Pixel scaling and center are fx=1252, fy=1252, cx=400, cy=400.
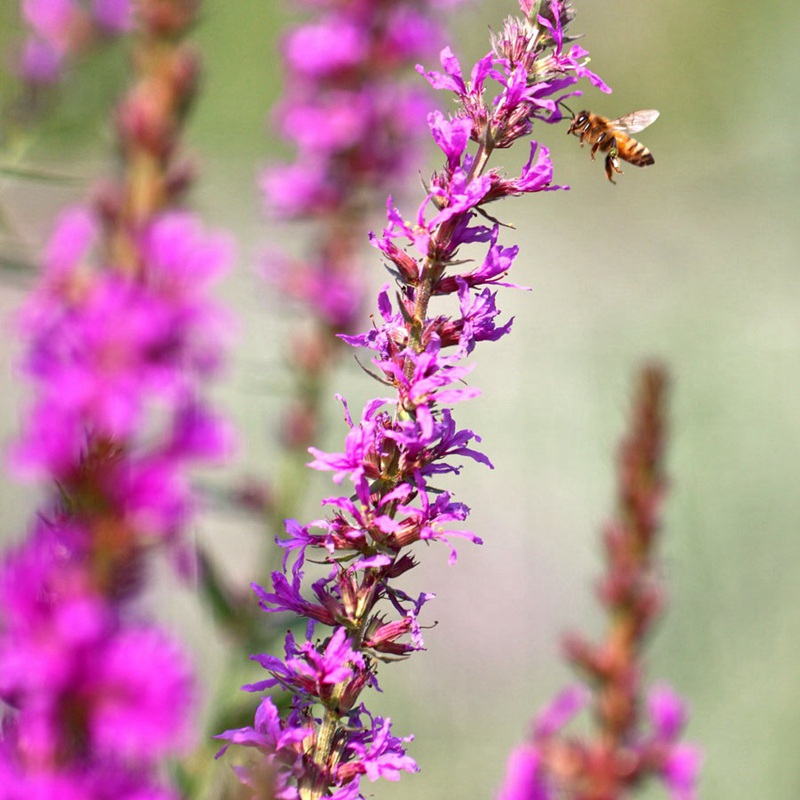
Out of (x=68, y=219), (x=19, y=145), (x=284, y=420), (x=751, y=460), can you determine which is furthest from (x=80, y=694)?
(x=751, y=460)

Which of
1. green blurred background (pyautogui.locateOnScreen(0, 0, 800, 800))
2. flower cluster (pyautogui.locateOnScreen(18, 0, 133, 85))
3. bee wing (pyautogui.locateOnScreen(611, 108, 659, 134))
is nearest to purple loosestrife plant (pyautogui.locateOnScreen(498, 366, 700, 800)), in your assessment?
green blurred background (pyautogui.locateOnScreen(0, 0, 800, 800))

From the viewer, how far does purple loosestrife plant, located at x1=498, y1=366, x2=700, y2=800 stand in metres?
1.72

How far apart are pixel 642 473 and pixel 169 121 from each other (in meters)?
1.05

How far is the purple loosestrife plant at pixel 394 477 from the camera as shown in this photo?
1153mm

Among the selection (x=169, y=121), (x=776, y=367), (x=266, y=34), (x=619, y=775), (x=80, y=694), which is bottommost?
(x=80, y=694)

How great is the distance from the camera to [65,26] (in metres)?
2.68

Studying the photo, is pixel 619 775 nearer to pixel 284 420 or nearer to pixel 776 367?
pixel 284 420

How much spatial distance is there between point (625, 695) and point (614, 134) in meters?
1.07

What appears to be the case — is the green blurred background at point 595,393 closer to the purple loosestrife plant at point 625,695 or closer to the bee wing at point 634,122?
the purple loosestrife plant at point 625,695

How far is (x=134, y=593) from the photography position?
1.09 metres

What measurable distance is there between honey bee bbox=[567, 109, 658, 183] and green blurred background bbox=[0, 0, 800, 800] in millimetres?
444

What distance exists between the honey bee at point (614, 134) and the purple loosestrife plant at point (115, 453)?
70 cm

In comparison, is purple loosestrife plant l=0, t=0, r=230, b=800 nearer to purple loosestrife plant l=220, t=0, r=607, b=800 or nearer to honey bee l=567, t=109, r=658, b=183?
purple loosestrife plant l=220, t=0, r=607, b=800

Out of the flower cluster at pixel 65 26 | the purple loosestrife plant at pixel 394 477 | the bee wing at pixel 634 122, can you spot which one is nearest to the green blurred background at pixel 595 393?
the flower cluster at pixel 65 26
